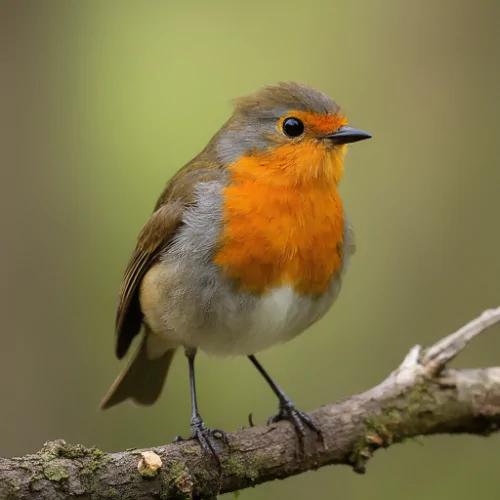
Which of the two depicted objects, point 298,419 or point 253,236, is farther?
point 298,419

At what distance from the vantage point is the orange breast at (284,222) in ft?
11.5

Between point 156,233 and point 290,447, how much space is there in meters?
1.17

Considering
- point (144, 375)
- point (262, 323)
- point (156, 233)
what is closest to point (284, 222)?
point (262, 323)

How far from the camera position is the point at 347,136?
3.77m

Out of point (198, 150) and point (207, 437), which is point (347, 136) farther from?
point (198, 150)

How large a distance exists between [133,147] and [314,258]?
2.62 meters

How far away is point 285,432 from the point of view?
3693 millimetres

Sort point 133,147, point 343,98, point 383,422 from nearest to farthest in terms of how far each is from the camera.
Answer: point 383,422, point 133,147, point 343,98

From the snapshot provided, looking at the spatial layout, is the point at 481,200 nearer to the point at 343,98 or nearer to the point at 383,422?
the point at 343,98

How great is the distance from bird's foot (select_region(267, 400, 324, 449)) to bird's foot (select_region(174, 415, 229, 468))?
0.38m

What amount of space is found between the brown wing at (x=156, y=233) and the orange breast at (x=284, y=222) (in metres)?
0.22

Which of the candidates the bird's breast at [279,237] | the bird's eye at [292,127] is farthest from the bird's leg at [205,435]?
the bird's eye at [292,127]

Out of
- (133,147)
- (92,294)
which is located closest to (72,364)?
(92,294)

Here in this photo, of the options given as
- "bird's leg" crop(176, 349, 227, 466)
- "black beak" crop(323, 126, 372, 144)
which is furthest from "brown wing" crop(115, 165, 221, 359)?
"bird's leg" crop(176, 349, 227, 466)
